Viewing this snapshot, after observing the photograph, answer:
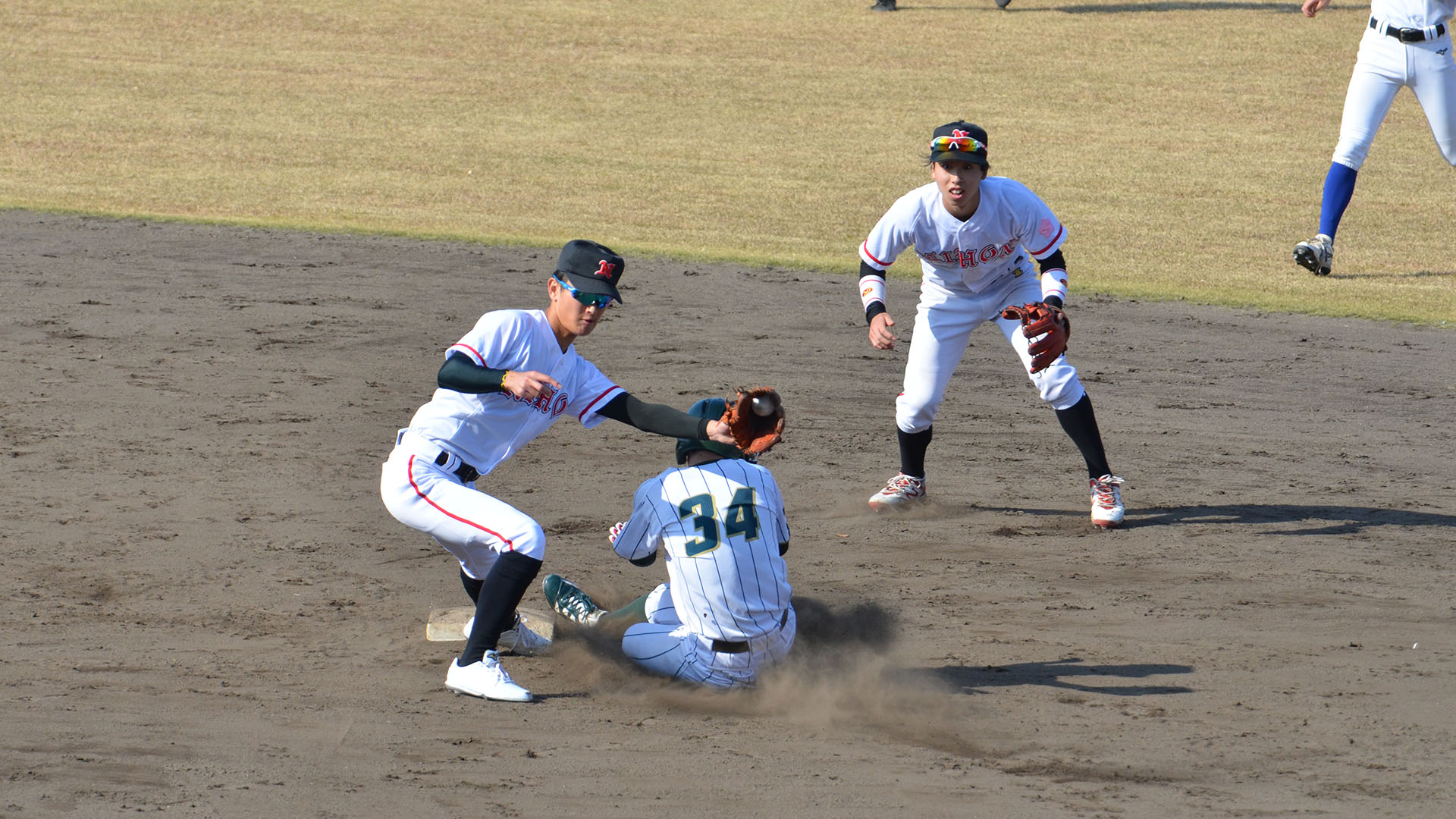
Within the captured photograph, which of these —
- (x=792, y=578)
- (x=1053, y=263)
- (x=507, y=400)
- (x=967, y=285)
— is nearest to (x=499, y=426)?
(x=507, y=400)

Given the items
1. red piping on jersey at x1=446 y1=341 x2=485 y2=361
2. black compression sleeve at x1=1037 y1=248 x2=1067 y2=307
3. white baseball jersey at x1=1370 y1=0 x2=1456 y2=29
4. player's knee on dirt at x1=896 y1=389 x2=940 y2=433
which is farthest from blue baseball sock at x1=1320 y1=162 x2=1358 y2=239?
red piping on jersey at x1=446 y1=341 x2=485 y2=361

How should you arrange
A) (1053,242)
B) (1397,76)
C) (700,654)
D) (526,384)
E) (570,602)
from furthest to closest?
(1397,76) → (1053,242) → (570,602) → (700,654) → (526,384)

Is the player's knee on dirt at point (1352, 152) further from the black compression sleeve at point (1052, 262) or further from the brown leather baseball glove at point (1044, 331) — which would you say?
the brown leather baseball glove at point (1044, 331)

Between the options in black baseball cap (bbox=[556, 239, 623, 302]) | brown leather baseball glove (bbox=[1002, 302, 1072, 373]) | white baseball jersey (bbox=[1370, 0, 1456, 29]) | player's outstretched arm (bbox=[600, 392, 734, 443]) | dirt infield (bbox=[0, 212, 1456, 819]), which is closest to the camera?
dirt infield (bbox=[0, 212, 1456, 819])

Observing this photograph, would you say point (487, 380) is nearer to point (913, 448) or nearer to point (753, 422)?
point (753, 422)

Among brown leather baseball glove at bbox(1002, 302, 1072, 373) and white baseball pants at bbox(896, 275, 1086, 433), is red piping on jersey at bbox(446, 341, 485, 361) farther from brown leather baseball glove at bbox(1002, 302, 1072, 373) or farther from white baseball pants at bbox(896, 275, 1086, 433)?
white baseball pants at bbox(896, 275, 1086, 433)

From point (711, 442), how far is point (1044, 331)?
2.18 m

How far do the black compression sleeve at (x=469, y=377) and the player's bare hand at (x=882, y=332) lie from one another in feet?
7.65

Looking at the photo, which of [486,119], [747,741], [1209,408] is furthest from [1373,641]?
[486,119]

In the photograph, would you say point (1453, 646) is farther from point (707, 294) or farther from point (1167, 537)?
point (707, 294)

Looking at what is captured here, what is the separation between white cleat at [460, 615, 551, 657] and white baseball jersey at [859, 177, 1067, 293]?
2667 mm

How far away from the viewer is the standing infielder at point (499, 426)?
5086 mm

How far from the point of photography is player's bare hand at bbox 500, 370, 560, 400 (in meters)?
4.96

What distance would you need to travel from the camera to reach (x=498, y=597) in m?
5.07
